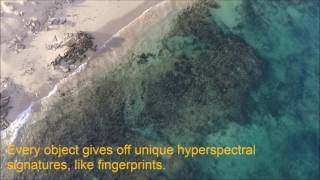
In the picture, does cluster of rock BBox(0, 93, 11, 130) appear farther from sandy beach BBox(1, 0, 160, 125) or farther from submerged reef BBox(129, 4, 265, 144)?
submerged reef BBox(129, 4, 265, 144)

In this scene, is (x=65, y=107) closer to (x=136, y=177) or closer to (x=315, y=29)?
(x=136, y=177)

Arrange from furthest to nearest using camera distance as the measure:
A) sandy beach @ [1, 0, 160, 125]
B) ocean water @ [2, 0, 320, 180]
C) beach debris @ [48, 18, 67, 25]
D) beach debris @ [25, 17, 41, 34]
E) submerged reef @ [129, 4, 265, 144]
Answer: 1. beach debris @ [48, 18, 67, 25]
2. beach debris @ [25, 17, 41, 34]
3. sandy beach @ [1, 0, 160, 125]
4. submerged reef @ [129, 4, 265, 144]
5. ocean water @ [2, 0, 320, 180]

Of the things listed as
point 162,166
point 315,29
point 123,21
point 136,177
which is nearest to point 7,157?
point 136,177

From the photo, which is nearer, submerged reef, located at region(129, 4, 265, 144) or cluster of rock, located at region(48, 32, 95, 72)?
submerged reef, located at region(129, 4, 265, 144)

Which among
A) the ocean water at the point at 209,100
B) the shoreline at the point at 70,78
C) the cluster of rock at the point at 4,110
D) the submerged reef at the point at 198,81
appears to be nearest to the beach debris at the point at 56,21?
the shoreline at the point at 70,78

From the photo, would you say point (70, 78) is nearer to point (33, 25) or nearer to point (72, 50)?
point (72, 50)

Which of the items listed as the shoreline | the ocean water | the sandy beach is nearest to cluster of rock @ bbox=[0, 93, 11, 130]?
the sandy beach

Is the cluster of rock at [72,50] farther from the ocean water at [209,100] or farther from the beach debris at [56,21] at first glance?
the ocean water at [209,100]

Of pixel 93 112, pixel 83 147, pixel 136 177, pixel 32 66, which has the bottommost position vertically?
pixel 136 177
